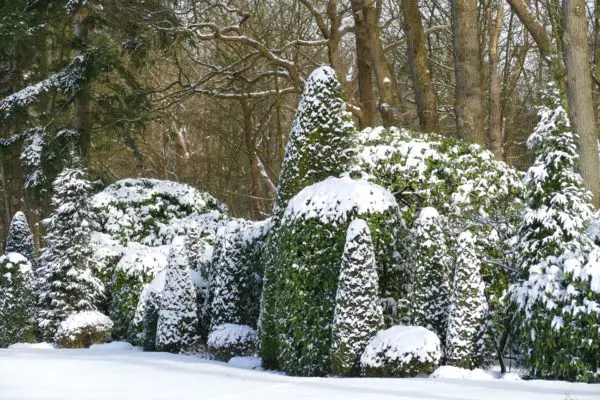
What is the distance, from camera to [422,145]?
1005cm

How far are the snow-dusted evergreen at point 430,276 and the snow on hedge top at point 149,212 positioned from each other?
20.0 feet

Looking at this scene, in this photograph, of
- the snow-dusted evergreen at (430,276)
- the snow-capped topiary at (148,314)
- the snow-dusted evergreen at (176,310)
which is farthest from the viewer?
the snow-capped topiary at (148,314)

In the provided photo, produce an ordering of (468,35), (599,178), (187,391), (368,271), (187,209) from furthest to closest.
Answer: (187,209)
(468,35)
(599,178)
(368,271)
(187,391)

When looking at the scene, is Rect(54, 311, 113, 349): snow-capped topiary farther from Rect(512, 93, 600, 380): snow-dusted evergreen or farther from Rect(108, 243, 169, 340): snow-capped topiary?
Rect(512, 93, 600, 380): snow-dusted evergreen

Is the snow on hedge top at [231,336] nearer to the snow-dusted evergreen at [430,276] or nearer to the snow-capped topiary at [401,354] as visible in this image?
the snow-dusted evergreen at [430,276]

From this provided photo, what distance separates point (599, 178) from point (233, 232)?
5139 mm

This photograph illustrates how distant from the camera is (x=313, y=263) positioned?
8711 mm

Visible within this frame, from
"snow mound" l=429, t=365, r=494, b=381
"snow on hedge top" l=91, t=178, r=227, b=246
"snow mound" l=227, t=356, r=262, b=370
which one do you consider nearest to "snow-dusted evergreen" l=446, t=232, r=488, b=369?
"snow mound" l=429, t=365, r=494, b=381

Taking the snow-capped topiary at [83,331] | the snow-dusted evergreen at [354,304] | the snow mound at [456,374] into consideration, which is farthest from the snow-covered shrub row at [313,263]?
the snow-capped topiary at [83,331]

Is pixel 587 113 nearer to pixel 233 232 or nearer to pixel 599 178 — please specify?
pixel 599 178

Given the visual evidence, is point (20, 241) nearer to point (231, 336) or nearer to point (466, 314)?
point (231, 336)

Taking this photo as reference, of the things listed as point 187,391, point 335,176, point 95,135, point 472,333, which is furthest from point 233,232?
point 95,135

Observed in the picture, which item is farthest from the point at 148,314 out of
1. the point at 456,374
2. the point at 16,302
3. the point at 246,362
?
the point at 456,374

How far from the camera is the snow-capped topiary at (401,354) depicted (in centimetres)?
793
